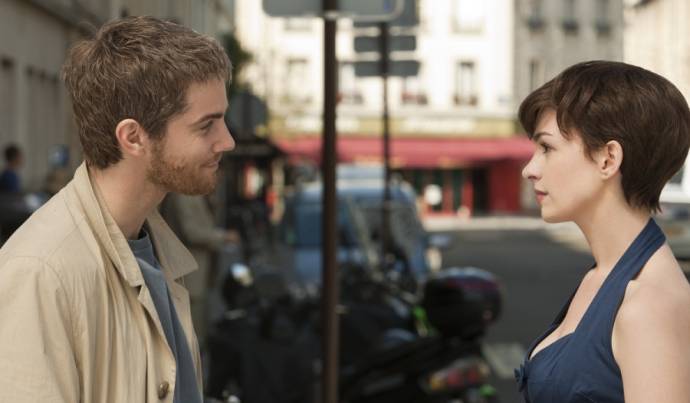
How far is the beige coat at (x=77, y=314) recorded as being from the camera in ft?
7.09

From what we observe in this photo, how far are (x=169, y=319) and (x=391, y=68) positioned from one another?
495 inches

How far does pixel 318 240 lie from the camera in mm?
11688

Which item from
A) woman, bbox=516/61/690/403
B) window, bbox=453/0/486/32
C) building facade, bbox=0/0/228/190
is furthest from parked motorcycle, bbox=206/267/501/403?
window, bbox=453/0/486/32

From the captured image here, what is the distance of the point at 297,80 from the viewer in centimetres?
5069

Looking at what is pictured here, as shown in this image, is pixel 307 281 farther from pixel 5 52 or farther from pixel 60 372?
pixel 60 372

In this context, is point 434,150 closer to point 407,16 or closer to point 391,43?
point 391,43

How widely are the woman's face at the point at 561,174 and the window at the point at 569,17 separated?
179ft

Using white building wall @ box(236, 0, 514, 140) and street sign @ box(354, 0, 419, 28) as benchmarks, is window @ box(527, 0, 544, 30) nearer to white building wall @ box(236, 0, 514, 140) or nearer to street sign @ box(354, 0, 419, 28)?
white building wall @ box(236, 0, 514, 140)

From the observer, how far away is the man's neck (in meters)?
2.42

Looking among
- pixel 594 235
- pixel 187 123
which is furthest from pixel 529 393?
pixel 187 123

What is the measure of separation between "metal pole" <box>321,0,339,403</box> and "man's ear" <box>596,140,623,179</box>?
299cm

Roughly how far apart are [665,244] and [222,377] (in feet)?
14.8

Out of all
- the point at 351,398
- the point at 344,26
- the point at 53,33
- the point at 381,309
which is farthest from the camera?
the point at 344,26

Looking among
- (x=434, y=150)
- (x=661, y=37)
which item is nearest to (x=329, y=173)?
(x=434, y=150)
